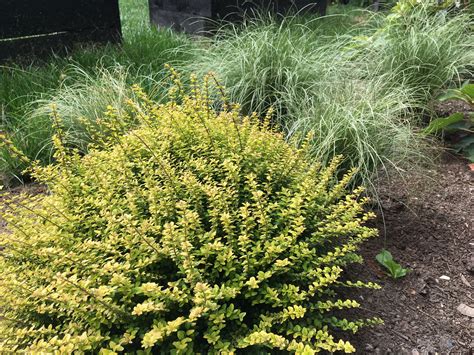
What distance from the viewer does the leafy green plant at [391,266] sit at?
2.02m

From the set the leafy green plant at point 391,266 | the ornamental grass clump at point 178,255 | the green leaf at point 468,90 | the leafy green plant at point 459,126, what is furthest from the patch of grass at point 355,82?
the ornamental grass clump at point 178,255

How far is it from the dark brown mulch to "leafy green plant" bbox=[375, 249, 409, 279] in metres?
0.03

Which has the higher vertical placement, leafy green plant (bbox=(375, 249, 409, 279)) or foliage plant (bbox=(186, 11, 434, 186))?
foliage plant (bbox=(186, 11, 434, 186))

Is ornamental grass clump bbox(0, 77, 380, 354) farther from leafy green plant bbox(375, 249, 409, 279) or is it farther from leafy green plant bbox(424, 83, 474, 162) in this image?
leafy green plant bbox(424, 83, 474, 162)

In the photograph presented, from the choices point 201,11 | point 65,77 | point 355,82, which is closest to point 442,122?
point 355,82

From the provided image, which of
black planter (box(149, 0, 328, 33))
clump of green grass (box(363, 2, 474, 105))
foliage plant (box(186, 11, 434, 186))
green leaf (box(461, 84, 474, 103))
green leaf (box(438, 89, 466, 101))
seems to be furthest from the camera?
black planter (box(149, 0, 328, 33))

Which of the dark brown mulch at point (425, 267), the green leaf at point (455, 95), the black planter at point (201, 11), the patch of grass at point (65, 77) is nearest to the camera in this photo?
the dark brown mulch at point (425, 267)

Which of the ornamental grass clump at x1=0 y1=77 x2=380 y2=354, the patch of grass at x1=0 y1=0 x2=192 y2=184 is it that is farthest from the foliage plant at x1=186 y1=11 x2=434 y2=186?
the patch of grass at x1=0 y1=0 x2=192 y2=184

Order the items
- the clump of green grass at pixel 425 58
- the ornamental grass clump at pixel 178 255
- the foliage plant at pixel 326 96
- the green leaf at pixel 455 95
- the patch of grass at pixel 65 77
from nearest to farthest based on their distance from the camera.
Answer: the ornamental grass clump at pixel 178 255, the foliage plant at pixel 326 96, the green leaf at pixel 455 95, the patch of grass at pixel 65 77, the clump of green grass at pixel 425 58

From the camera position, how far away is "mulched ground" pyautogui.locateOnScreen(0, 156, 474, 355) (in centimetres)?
175

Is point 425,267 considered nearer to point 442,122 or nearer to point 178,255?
point 442,122

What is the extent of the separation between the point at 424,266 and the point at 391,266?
22 cm

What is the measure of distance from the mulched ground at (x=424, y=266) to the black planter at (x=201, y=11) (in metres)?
3.33

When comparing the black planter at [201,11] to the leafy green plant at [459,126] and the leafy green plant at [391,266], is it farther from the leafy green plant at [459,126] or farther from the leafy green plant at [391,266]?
the leafy green plant at [391,266]
